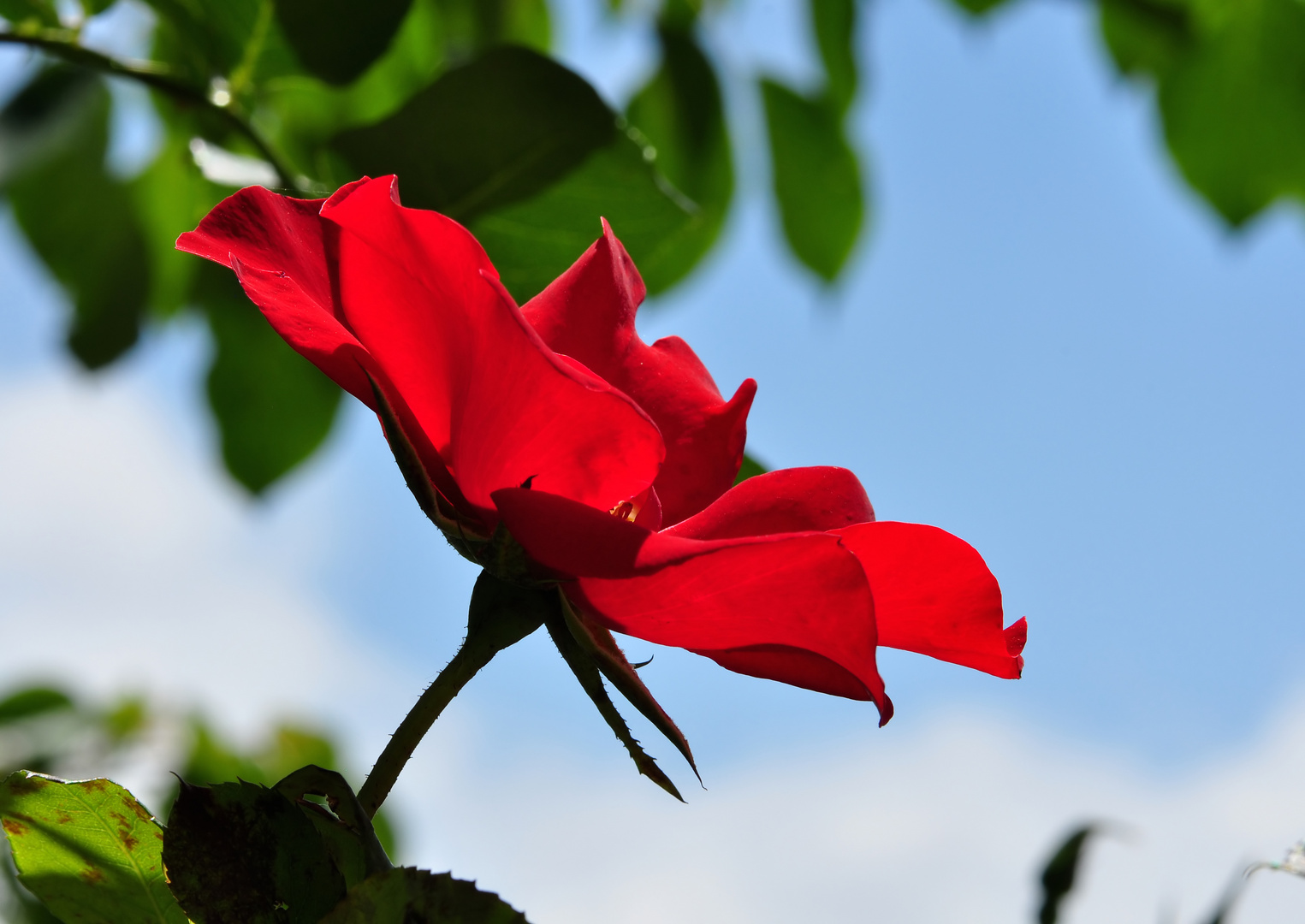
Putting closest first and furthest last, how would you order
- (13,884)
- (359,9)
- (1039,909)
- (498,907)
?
(498,907), (1039,909), (359,9), (13,884)

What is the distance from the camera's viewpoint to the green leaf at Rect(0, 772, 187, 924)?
37 centimetres

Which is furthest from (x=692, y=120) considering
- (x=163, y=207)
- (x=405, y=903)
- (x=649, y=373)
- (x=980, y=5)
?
(x=405, y=903)

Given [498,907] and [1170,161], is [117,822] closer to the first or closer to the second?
[498,907]

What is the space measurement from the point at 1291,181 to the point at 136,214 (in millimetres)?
1263

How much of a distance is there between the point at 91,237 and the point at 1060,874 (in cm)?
123

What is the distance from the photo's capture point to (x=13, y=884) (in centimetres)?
89

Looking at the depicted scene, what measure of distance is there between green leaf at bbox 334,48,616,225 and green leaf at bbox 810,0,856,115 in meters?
0.61

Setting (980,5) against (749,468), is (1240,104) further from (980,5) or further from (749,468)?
(749,468)

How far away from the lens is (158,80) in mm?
721

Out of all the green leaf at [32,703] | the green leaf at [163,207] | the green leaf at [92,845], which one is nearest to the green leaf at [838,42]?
the green leaf at [163,207]

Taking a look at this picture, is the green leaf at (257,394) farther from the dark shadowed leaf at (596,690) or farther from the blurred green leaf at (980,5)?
the dark shadowed leaf at (596,690)

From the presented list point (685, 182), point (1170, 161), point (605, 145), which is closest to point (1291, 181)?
point (1170, 161)

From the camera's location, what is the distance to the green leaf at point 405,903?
0.32 m

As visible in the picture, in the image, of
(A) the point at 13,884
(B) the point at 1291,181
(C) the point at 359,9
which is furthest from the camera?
(B) the point at 1291,181
